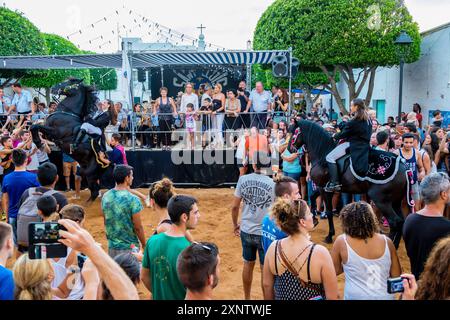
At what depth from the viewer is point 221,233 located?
8.08 meters

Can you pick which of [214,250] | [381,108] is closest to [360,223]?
[214,250]

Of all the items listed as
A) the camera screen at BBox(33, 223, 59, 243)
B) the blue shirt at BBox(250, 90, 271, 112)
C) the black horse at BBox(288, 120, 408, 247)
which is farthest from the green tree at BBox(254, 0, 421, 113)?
the camera screen at BBox(33, 223, 59, 243)

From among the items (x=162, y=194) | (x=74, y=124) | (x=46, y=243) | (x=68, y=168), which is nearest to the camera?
(x=46, y=243)

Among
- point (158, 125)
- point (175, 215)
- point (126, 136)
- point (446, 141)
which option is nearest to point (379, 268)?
point (175, 215)

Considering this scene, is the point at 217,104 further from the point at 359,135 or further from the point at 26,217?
the point at 26,217

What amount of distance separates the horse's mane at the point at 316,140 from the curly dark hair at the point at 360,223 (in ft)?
14.2

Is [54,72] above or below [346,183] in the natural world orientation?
above

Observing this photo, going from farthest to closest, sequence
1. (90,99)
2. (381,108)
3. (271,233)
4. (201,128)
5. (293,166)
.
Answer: (381,108) → (201,128) → (90,99) → (293,166) → (271,233)

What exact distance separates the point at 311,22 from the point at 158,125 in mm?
8591

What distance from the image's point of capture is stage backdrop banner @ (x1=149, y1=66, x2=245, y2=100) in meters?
18.8

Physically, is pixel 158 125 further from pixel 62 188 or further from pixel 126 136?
pixel 62 188

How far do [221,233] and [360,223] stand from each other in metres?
5.03

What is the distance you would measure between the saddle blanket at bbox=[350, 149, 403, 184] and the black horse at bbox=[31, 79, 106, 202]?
5.64 metres

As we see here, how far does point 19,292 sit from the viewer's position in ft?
7.68
